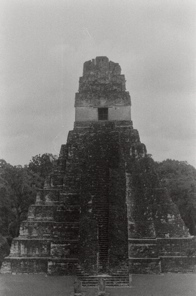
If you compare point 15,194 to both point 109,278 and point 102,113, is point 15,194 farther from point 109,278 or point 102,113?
point 109,278

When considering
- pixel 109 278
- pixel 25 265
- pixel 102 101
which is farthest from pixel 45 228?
pixel 102 101

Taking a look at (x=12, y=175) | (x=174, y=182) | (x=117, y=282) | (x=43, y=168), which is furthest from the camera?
(x=43, y=168)

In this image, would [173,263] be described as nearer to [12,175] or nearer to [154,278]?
[154,278]

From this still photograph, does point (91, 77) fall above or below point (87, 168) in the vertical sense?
above

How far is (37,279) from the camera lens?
12.9 metres

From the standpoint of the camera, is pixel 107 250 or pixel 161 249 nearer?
pixel 107 250

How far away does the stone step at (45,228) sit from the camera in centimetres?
1417

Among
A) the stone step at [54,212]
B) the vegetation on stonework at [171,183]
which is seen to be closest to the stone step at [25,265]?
the stone step at [54,212]

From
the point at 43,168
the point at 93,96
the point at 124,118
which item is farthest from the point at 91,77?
the point at 43,168

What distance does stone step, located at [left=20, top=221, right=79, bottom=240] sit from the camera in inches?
558

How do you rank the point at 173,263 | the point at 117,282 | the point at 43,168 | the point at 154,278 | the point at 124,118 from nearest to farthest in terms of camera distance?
the point at 117,282
the point at 154,278
the point at 173,263
the point at 124,118
the point at 43,168

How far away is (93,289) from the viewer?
11383 millimetres

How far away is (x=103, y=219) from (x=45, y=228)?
2915mm

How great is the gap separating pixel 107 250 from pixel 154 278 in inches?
79.2
